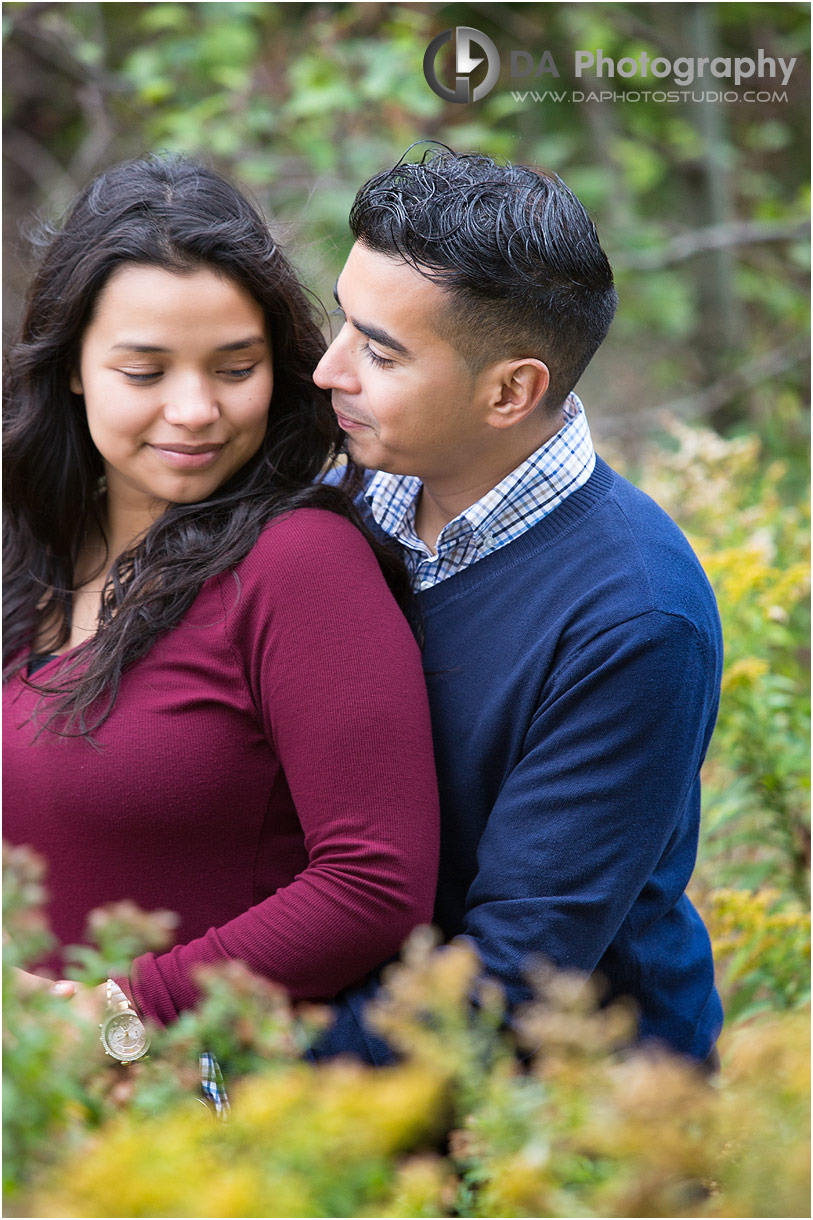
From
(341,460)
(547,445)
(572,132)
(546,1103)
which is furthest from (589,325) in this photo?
(572,132)

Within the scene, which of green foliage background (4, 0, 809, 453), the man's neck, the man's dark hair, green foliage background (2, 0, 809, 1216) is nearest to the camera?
green foliage background (2, 0, 809, 1216)

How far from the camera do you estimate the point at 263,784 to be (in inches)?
58.9

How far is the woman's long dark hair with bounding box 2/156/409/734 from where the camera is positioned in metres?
1.54

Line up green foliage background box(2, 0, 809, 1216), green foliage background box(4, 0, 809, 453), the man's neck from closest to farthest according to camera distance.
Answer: green foliage background box(2, 0, 809, 1216) < the man's neck < green foliage background box(4, 0, 809, 453)

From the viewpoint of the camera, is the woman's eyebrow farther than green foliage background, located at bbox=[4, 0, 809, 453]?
No

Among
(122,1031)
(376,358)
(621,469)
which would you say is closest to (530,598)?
(376,358)

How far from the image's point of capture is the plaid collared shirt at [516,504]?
158 centimetres

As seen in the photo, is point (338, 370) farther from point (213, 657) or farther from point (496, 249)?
point (213, 657)

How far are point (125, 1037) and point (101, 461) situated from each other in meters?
0.89

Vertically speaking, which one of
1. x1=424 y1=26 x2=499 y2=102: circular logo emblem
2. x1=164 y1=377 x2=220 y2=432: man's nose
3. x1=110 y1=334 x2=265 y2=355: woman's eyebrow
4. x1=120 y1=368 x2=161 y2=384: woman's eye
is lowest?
x1=164 y1=377 x2=220 y2=432: man's nose

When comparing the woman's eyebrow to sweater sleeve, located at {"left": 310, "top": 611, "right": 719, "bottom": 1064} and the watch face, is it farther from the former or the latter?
the watch face

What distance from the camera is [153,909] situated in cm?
151

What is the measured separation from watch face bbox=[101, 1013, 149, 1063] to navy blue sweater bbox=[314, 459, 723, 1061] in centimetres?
22

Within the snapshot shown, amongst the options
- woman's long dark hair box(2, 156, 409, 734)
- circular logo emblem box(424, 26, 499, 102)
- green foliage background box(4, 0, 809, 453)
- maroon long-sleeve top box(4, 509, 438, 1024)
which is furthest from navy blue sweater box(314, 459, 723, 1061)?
green foliage background box(4, 0, 809, 453)
